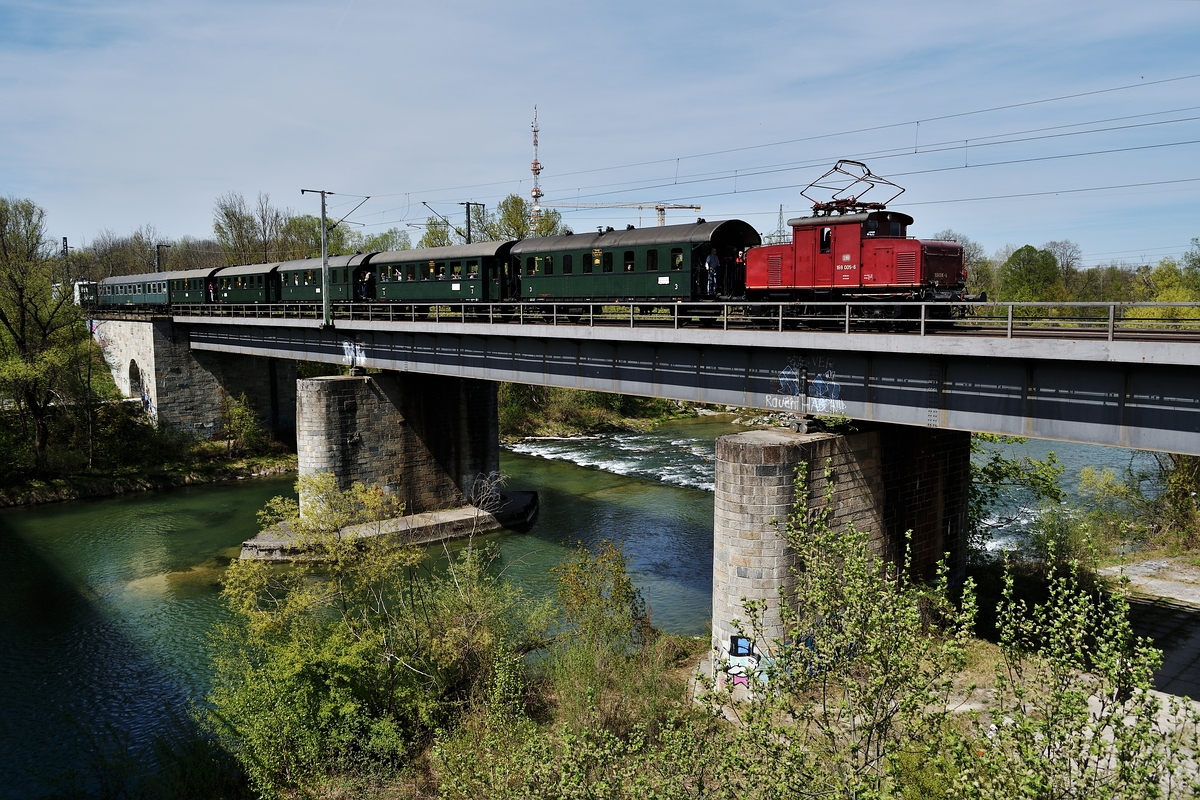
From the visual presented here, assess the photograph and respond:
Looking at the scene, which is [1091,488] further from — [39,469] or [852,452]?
[39,469]

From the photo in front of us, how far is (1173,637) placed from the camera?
18078mm

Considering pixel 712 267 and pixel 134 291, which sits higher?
pixel 134 291

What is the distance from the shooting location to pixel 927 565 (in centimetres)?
2016

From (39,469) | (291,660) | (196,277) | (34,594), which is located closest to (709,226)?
(291,660)

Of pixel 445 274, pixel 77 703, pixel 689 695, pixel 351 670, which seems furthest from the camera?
pixel 445 274

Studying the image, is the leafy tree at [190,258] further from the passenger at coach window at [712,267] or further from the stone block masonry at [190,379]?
the passenger at coach window at [712,267]

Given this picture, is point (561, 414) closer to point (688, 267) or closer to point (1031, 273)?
point (688, 267)

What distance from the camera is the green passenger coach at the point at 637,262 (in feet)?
79.4

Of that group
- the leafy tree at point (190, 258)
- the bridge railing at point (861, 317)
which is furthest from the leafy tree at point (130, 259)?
the bridge railing at point (861, 317)

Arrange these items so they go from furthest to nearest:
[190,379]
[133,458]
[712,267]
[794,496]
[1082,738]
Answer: [190,379], [133,458], [712,267], [794,496], [1082,738]

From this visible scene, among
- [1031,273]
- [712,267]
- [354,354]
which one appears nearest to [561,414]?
[354,354]

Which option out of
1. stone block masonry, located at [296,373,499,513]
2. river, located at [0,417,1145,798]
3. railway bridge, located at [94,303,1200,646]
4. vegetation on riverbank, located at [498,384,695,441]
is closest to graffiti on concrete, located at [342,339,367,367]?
railway bridge, located at [94,303,1200,646]

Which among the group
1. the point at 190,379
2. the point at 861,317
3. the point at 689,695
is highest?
the point at 861,317

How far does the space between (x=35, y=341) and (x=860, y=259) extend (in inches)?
1545
